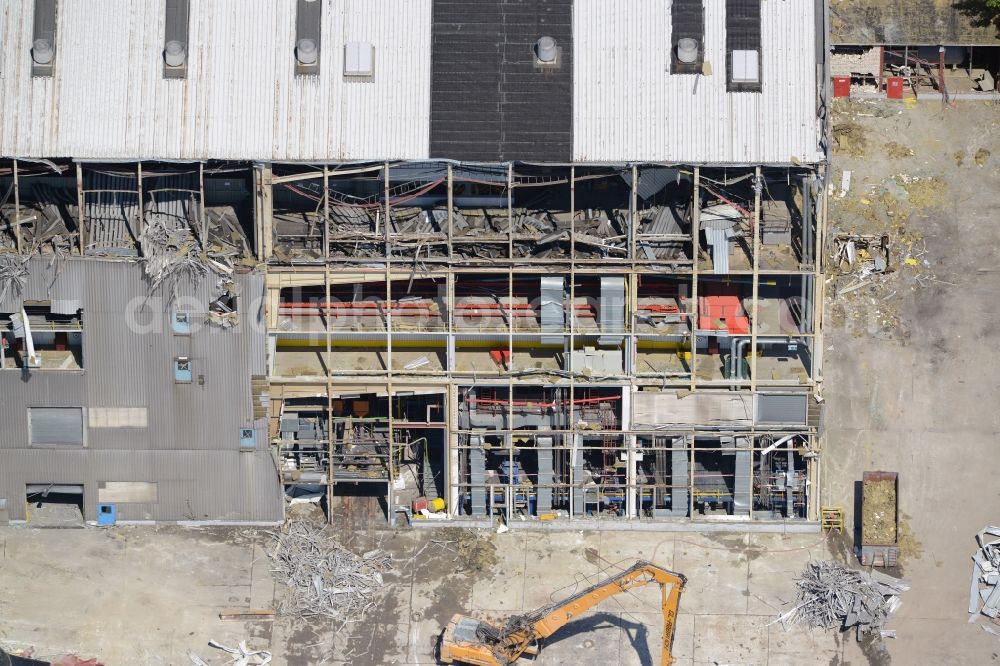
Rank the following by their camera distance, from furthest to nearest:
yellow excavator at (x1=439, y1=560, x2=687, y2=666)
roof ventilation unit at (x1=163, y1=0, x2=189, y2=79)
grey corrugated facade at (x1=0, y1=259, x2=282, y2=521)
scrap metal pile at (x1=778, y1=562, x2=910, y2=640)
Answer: roof ventilation unit at (x1=163, y1=0, x2=189, y2=79)
grey corrugated facade at (x1=0, y1=259, x2=282, y2=521)
scrap metal pile at (x1=778, y1=562, x2=910, y2=640)
yellow excavator at (x1=439, y1=560, x2=687, y2=666)

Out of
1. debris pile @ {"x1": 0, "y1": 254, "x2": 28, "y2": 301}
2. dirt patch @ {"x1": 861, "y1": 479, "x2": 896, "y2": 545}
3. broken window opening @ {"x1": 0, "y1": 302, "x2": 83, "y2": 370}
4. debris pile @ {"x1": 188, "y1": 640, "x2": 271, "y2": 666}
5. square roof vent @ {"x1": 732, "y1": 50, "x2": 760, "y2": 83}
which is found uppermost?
square roof vent @ {"x1": 732, "y1": 50, "x2": 760, "y2": 83}

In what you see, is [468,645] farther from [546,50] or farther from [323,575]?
[546,50]

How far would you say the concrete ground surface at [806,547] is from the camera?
61.2 m

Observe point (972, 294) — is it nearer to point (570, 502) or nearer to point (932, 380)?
point (932, 380)

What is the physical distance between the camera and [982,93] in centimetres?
6706

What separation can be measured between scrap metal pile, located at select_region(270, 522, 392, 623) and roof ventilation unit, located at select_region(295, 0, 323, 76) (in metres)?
19.0

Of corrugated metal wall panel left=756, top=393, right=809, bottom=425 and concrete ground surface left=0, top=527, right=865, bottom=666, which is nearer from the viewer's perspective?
concrete ground surface left=0, top=527, right=865, bottom=666

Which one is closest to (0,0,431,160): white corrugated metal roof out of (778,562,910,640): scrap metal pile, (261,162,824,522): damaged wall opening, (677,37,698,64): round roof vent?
(261,162,824,522): damaged wall opening

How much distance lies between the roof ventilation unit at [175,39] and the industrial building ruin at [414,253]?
0.09m

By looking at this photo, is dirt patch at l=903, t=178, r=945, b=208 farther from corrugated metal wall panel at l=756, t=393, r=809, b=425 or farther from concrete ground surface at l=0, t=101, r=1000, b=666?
corrugated metal wall panel at l=756, t=393, r=809, b=425

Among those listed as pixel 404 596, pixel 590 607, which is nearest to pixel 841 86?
pixel 590 607

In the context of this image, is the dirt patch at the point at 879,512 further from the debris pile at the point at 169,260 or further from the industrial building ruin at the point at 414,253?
the debris pile at the point at 169,260

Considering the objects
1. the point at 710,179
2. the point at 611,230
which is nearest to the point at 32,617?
the point at 611,230

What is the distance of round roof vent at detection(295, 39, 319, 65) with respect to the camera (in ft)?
204
